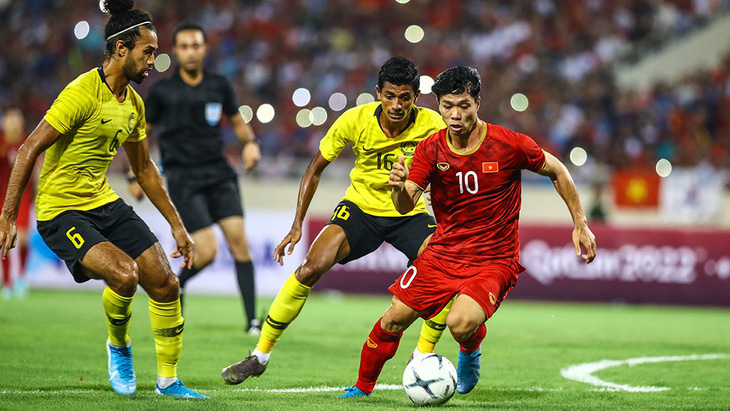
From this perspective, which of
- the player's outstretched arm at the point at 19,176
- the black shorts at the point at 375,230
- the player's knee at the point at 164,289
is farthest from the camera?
the black shorts at the point at 375,230

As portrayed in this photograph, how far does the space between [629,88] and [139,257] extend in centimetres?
1698

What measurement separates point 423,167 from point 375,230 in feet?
3.61

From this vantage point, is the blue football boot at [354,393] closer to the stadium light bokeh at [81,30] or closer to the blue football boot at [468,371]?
the blue football boot at [468,371]

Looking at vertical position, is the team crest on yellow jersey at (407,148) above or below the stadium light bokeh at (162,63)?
below

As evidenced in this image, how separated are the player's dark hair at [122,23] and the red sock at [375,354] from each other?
2.27m

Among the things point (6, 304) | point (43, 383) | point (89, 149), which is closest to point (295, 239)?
point (89, 149)

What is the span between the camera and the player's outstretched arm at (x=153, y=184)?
618 centimetres

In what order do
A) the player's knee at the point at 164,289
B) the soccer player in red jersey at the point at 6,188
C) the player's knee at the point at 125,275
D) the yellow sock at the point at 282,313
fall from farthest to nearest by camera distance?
1. the soccer player in red jersey at the point at 6,188
2. the yellow sock at the point at 282,313
3. the player's knee at the point at 164,289
4. the player's knee at the point at 125,275

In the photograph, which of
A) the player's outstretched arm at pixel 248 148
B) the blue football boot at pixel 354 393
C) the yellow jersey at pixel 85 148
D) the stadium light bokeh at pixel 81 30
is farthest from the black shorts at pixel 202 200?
the stadium light bokeh at pixel 81 30

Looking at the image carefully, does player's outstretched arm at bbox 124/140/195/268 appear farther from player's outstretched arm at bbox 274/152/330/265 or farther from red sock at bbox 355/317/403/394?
red sock at bbox 355/317/403/394

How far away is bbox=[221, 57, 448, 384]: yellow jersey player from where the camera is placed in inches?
254

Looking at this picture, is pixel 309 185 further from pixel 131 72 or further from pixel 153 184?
pixel 131 72

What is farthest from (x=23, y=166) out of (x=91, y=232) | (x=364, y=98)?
(x=364, y=98)

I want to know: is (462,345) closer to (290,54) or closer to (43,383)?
(43,383)
